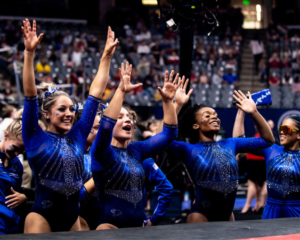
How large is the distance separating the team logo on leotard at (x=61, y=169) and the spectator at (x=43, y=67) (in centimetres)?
830

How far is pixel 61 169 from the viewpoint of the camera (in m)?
2.30

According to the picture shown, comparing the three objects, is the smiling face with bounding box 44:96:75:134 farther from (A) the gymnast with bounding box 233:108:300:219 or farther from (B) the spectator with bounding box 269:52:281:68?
(B) the spectator with bounding box 269:52:281:68

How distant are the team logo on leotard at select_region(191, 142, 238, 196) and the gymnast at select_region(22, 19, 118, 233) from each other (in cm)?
93

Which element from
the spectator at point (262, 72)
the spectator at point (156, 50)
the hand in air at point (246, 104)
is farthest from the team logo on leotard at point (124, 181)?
the spectator at point (262, 72)

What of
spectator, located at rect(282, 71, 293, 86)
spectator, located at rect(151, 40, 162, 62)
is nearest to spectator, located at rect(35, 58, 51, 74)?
spectator, located at rect(151, 40, 162, 62)

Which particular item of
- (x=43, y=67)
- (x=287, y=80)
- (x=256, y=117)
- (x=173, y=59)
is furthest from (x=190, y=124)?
(x=287, y=80)

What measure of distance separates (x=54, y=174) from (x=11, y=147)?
0.53 metres

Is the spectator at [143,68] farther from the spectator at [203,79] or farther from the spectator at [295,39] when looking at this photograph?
the spectator at [295,39]

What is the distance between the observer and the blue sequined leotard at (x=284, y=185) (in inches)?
120

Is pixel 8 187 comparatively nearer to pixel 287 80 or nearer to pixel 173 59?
pixel 173 59

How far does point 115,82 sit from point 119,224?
8.52m

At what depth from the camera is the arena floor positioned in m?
1.78

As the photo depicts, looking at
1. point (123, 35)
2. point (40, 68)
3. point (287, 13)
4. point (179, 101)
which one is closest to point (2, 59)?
point (40, 68)

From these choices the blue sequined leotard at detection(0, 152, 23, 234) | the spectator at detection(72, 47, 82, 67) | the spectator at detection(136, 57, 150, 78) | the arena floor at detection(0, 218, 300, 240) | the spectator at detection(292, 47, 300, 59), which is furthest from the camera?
the spectator at detection(292, 47, 300, 59)
